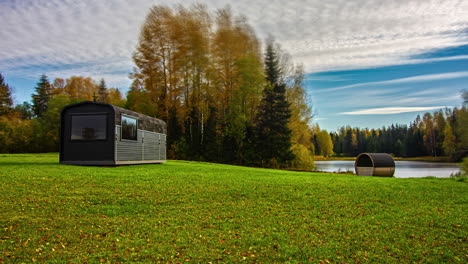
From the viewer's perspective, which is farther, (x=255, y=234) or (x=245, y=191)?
(x=245, y=191)

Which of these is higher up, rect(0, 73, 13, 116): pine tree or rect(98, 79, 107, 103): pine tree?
rect(98, 79, 107, 103): pine tree

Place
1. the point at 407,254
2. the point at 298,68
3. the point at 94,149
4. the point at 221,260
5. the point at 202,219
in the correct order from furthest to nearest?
the point at 298,68 → the point at 94,149 → the point at 202,219 → the point at 407,254 → the point at 221,260

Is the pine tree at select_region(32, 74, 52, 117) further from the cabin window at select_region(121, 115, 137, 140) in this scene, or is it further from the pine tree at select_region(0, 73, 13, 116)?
the cabin window at select_region(121, 115, 137, 140)

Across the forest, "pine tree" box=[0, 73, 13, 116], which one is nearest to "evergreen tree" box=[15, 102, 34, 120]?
"pine tree" box=[0, 73, 13, 116]

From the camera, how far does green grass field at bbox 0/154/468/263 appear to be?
5.26m

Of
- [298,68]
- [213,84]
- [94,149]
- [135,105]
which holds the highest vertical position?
[298,68]

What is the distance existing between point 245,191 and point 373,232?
4151 mm

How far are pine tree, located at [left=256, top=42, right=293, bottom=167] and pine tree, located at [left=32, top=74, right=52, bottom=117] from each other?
43081mm

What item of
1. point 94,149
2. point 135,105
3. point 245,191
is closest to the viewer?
point 245,191

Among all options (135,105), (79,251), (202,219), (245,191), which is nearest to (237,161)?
(135,105)

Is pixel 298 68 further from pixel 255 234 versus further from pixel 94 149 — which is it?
pixel 255 234

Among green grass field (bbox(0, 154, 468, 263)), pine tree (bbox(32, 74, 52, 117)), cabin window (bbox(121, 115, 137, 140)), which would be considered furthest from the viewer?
pine tree (bbox(32, 74, 52, 117))

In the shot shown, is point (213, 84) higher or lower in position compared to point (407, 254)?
higher

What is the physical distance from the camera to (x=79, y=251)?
5219 millimetres
